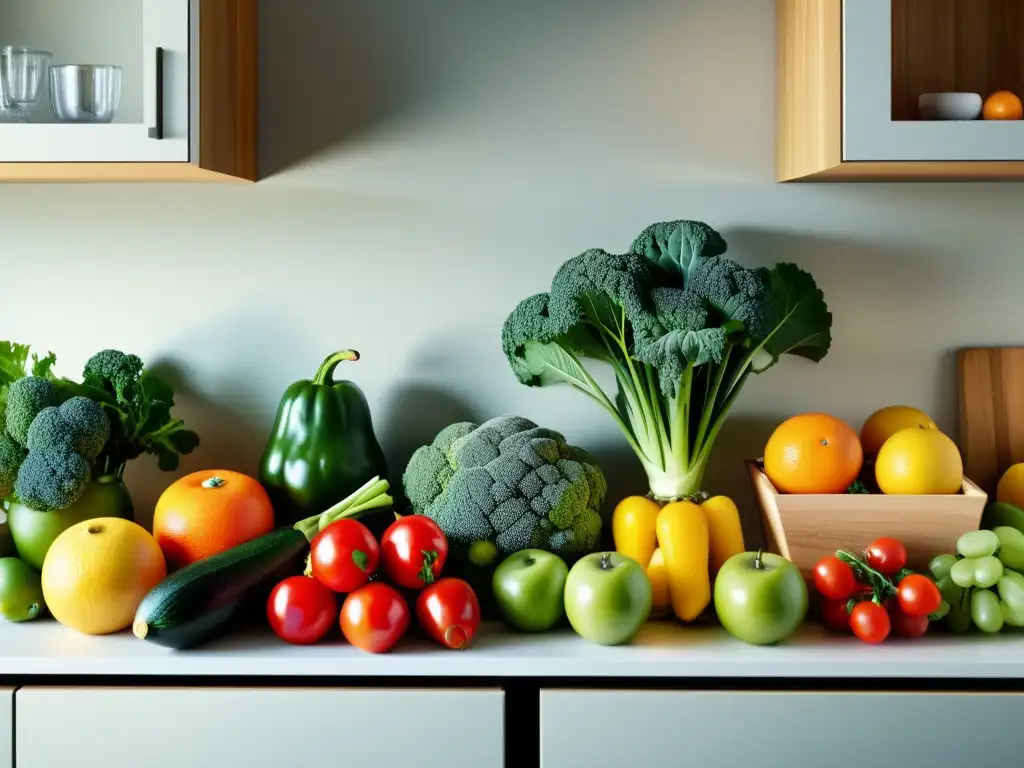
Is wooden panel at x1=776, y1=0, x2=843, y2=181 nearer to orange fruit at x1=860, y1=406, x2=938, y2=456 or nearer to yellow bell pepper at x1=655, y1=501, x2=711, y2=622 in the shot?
orange fruit at x1=860, y1=406, x2=938, y2=456

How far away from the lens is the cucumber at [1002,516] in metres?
1.48

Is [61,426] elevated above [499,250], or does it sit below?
below

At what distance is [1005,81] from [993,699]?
0.90 meters

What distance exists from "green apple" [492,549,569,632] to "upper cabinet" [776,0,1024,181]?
0.63 meters

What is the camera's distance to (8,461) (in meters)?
1.46

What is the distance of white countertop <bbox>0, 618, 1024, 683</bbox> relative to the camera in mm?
1247

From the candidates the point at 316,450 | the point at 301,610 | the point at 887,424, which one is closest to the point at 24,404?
the point at 316,450

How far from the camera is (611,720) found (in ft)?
4.13

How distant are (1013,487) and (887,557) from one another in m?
0.37

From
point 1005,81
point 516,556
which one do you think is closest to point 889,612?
point 516,556

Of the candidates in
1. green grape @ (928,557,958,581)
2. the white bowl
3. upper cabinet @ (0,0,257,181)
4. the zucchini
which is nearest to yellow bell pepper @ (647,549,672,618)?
green grape @ (928,557,958,581)

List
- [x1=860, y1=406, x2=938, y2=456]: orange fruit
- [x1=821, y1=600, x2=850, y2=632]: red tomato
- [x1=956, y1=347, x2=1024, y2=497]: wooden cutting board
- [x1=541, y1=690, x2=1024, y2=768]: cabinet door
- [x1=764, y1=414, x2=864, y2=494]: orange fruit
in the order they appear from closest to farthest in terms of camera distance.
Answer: [x1=541, y1=690, x2=1024, y2=768]: cabinet door → [x1=821, y1=600, x2=850, y2=632]: red tomato → [x1=764, y1=414, x2=864, y2=494]: orange fruit → [x1=860, y1=406, x2=938, y2=456]: orange fruit → [x1=956, y1=347, x2=1024, y2=497]: wooden cutting board

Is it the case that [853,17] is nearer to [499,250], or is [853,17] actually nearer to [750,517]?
[499,250]

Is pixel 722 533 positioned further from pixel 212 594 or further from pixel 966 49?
pixel 966 49
